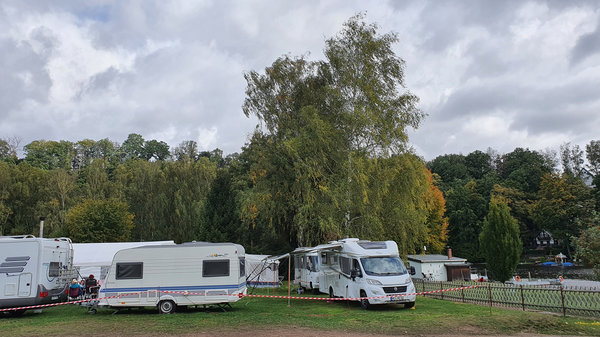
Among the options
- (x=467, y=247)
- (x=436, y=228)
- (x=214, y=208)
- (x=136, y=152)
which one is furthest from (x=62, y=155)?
(x=467, y=247)

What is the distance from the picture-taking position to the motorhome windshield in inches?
611

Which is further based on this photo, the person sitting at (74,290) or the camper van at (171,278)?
the person sitting at (74,290)

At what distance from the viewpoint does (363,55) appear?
25.0m

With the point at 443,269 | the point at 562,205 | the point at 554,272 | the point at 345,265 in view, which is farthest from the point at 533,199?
the point at 345,265

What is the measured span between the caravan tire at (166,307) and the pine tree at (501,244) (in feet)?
103

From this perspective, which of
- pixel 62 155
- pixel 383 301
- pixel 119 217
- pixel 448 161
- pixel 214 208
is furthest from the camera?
pixel 448 161

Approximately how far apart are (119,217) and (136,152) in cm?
5677

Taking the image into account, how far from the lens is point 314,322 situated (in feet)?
39.5

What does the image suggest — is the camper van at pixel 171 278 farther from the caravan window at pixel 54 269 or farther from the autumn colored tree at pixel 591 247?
the autumn colored tree at pixel 591 247

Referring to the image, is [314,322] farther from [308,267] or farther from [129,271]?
[308,267]

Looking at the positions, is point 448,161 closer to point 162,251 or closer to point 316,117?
point 316,117

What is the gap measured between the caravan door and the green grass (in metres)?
0.83

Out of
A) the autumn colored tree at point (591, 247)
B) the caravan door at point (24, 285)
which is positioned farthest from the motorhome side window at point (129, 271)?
the autumn colored tree at point (591, 247)

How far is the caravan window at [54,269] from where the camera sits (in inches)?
605
